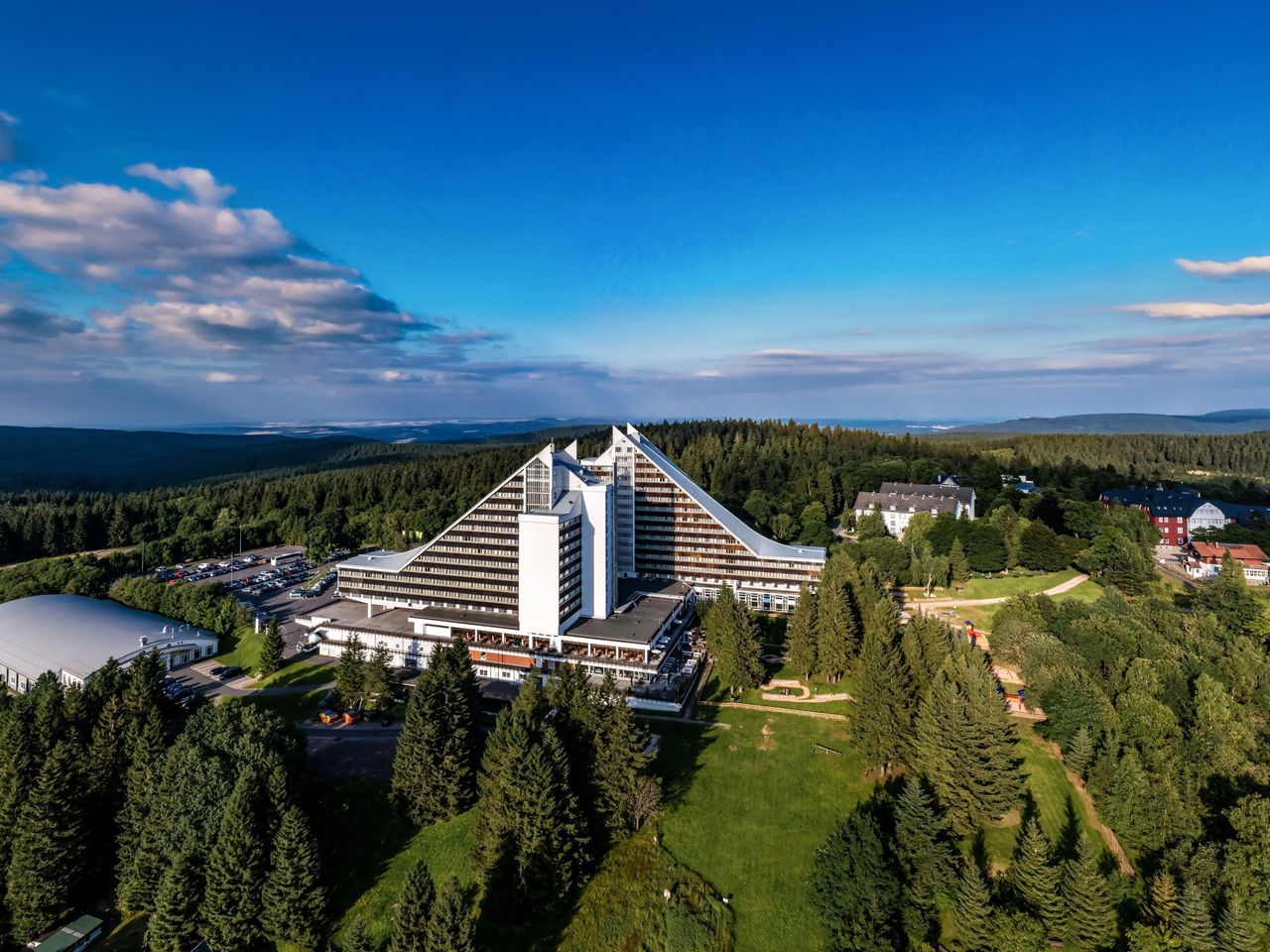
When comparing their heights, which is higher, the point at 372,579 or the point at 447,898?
the point at 372,579

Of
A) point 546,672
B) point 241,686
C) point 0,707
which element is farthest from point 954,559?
point 0,707

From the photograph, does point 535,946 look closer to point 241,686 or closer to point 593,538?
point 593,538

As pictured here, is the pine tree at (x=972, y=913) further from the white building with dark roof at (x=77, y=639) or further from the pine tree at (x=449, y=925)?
the white building with dark roof at (x=77, y=639)

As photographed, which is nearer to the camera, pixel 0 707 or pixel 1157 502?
pixel 0 707

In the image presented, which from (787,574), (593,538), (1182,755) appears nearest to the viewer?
(1182,755)

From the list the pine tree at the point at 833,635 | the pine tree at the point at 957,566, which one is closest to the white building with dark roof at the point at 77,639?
the pine tree at the point at 833,635

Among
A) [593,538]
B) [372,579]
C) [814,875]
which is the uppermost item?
[593,538]

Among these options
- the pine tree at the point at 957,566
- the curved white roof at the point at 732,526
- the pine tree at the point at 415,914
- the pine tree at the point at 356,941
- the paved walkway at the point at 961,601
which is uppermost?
the curved white roof at the point at 732,526
